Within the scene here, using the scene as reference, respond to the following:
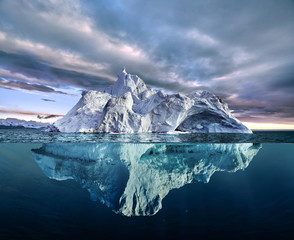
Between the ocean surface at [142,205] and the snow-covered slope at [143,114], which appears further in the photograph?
the snow-covered slope at [143,114]

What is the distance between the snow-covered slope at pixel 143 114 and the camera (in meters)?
21.5

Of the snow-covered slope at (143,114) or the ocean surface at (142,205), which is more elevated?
the snow-covered slope at (143,114)

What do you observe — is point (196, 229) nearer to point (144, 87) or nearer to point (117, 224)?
point (117, 224)

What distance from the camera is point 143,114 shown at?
25.1 meters

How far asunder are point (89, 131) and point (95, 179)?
701 inches

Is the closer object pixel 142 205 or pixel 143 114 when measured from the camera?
pixel 142 205

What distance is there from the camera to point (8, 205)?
3.41 meters

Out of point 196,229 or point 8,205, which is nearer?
point 196,229

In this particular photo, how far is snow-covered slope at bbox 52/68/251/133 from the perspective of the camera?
70.6 ft

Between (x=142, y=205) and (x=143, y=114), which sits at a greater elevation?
(x=143, y=114)

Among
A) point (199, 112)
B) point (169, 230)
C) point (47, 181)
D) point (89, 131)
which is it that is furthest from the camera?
point (199, 112)

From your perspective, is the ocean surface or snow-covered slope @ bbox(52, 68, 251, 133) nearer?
the ocean surface

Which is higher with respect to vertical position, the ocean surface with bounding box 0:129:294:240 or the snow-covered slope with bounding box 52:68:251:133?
the snow-covered slope with bounding box 52:68:251:133

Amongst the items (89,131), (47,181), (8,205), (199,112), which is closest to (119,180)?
(47,181)
